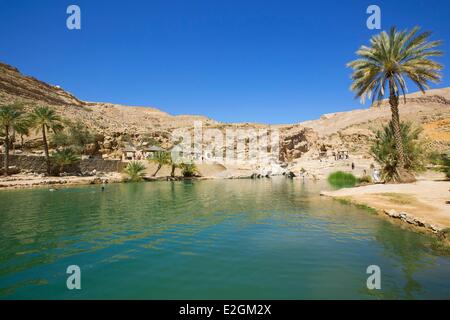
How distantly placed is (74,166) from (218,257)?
46.6 meters

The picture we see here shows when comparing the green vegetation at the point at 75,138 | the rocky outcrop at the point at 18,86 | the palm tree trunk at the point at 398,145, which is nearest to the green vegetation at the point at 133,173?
the green vegetation at the point at 75,138

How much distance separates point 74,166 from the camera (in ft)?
157

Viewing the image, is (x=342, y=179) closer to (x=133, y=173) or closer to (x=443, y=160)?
(x=443, y=160)

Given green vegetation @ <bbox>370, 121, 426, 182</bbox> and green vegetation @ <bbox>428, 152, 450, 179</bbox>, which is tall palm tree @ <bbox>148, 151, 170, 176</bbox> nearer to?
green vegetation @ <bbox>370, 121, 426, 182</bbox>

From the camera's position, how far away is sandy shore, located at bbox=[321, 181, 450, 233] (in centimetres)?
1189

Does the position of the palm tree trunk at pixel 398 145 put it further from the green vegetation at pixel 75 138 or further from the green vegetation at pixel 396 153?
the green vegetation at pixel 75 138

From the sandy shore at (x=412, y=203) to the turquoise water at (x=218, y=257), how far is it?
41.4 inches

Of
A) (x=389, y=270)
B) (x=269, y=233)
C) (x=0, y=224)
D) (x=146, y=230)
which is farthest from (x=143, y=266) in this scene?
(x=0, y=224)

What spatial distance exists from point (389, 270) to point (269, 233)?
491cm

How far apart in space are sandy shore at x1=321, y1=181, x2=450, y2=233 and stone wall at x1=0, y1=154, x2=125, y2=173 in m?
41.0

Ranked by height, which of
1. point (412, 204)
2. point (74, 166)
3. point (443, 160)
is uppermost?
point (74, 166)

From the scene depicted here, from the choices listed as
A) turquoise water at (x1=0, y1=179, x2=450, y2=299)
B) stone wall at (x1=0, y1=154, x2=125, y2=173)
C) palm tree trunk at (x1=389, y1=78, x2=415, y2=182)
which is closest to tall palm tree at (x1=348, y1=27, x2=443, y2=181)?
palm tree trunk at (x1=389, y1=78, x2=415, y2=182)

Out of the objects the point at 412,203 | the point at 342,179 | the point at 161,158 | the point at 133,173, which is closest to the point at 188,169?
the point at 161,158

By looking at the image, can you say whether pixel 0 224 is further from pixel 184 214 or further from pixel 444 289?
pixel 444 289
